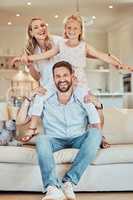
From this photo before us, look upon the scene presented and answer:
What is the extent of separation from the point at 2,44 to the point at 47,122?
18.5ft

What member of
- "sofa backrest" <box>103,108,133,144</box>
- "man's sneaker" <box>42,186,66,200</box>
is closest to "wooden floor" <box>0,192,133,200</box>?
"man's sneaker" <box>42,186,66,200</box>

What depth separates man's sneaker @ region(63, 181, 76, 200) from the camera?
8.18 feet

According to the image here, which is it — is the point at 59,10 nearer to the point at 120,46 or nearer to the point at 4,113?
the point at 120,46

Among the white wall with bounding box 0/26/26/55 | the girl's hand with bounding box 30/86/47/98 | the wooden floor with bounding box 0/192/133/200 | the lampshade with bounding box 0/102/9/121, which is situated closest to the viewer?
the wooden floor with bounding box 0/192/133/200

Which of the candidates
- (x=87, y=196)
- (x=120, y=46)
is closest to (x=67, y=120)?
(x=87, y=196)

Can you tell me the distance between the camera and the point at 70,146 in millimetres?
2984

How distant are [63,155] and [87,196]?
36 centimetres

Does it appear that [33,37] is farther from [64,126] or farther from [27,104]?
[64,126]

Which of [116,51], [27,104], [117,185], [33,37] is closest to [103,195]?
[117,185]

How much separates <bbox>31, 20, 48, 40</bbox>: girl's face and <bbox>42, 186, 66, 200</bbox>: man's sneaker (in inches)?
61.2

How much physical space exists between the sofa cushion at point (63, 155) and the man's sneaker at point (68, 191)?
342 millimetres

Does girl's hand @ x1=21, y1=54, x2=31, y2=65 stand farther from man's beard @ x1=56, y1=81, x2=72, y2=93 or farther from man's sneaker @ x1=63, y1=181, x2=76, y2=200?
man's sneaker @ x1=63, y1=181, x2=76, y2=200

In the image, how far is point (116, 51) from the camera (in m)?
8.31

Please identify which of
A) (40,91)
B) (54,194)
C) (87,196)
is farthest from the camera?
(40,91)
